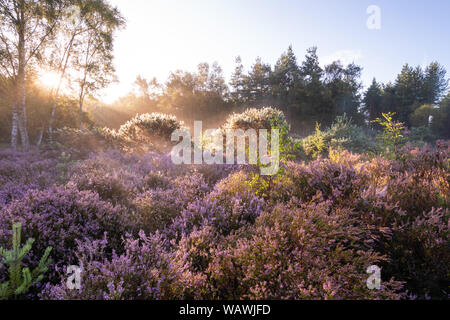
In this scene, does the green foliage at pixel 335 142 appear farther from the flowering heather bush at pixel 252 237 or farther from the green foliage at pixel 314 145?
the flowering heather bush at pixel 252 237

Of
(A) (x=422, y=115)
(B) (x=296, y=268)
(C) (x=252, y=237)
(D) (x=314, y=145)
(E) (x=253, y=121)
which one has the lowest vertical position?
(B) (x=296, y=268)

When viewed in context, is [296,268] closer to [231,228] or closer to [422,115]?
[231,228]

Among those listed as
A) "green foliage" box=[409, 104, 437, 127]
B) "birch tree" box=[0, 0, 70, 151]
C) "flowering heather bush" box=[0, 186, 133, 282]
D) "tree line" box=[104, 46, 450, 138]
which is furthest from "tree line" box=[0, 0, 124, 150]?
"green foliage" box=[409, 104, 437, 127]

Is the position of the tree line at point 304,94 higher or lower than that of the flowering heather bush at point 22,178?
higher

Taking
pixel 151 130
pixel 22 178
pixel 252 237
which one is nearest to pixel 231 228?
pixel 252 237

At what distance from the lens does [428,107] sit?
108 feet

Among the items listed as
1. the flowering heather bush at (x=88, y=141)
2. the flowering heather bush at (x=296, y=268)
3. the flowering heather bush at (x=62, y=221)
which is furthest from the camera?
the flowering heather bush at (x=88, y=141)

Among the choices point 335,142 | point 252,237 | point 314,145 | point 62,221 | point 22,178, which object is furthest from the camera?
point 335,142

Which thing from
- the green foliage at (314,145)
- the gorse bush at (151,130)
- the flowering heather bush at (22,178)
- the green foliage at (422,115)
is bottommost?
the flowering heather bush at (22,178)

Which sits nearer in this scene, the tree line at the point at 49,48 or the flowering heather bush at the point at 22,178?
the flowering heather bush at the point at 22,178

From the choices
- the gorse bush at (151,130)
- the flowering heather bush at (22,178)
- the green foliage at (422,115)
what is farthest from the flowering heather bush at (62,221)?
the green foliage at (422,115)

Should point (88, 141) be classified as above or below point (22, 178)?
above
